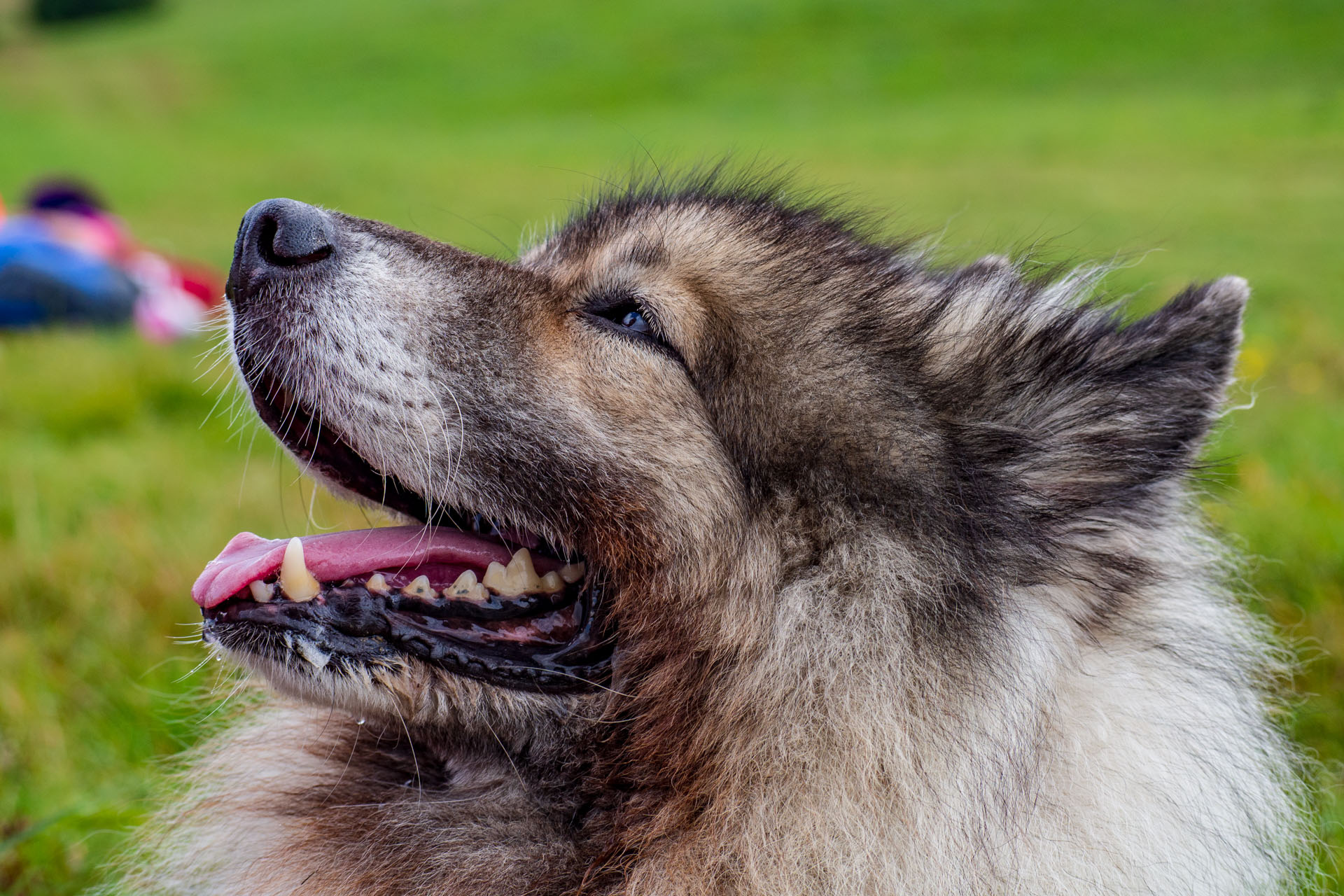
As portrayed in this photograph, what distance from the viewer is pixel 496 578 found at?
2.75 meters

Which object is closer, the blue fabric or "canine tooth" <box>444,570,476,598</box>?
"canine tooth" <box>444,570,476,598</box>

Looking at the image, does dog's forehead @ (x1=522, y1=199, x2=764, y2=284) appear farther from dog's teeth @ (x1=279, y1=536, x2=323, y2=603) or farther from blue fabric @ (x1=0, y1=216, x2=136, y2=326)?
blue fabric @ (x1=0, y1=216, x2=136, y2=326)

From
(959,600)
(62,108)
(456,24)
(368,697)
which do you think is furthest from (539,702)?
(456,24)

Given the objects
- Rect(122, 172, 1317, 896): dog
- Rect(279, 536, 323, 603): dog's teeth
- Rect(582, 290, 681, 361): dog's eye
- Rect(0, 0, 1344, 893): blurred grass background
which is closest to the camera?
Rect(122, 172, 1317, 896): dog

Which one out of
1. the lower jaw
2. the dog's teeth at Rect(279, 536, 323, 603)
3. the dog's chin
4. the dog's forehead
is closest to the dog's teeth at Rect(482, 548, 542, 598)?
the lower jaw

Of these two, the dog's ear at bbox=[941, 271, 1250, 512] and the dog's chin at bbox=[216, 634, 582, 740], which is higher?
the dog's ear at bbox=[941, 271, 1250, 512]

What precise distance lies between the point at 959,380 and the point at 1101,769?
2.99 feet

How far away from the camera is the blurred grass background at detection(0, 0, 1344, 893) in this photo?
4.24m

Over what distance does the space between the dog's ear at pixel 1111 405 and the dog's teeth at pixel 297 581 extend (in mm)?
1506

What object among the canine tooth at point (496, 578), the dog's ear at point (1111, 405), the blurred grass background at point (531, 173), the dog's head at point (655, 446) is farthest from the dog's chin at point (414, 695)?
the dog's ear at point (1111, 405)

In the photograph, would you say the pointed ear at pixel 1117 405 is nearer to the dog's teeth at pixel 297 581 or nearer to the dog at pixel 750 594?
the dog at pixel 750 594

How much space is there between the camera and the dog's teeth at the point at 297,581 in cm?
263

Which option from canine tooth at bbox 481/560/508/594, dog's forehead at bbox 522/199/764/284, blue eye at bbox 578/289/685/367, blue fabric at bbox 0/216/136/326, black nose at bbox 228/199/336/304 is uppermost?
dog's forehead at bbox 522/199/764/284

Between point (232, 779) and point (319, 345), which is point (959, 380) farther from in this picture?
point (232, 779)
